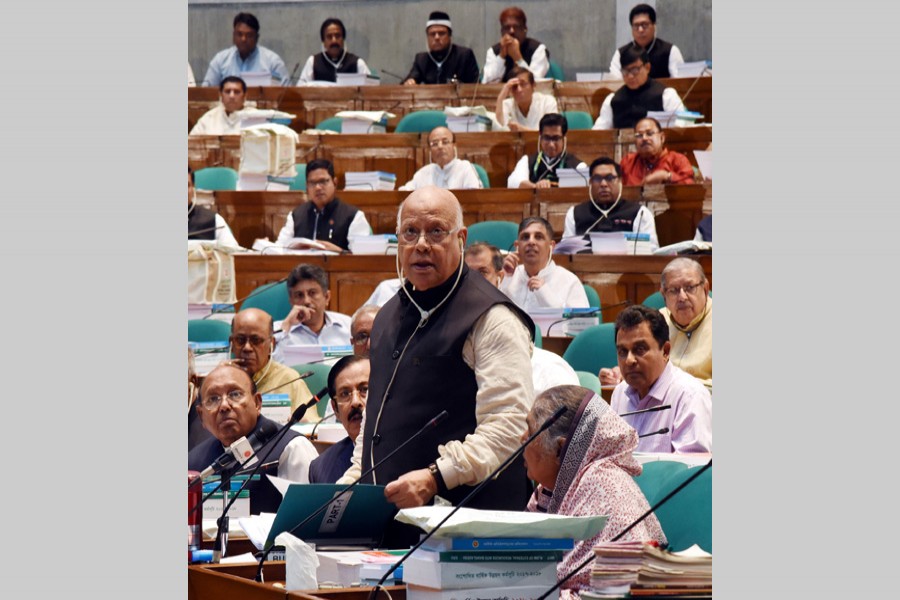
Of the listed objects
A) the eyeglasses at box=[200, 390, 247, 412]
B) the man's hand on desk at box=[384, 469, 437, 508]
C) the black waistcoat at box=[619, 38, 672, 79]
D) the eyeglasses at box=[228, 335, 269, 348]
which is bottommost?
the eyeglasses at box=[200, 390, 247, 412]

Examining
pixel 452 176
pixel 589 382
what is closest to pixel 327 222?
pixel 452 176

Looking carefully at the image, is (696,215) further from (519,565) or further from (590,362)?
(519,565)

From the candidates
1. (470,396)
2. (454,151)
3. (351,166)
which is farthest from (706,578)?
(351,166)

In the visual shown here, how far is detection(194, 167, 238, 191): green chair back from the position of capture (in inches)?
326

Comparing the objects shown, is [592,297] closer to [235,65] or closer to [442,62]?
[442,62]

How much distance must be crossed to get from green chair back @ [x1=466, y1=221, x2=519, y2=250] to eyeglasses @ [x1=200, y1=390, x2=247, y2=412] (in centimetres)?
335

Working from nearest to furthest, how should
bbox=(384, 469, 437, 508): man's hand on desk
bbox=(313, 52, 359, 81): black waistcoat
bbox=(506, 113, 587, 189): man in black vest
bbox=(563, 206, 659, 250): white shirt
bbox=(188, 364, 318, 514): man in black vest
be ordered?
bbox=(384, 469, 437, 508): man's hand on desk, bbox=(188, 364, 318, 514): man in black vest, bbox=(563, 206, 659, 250): white shirt, bbox=(506, 113, 587, 189): man in black vest, bbox=(313, 52, 359, 81): black waistcoat

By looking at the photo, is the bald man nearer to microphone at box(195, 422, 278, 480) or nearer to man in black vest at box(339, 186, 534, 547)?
microphone at box(195, 422, 278, 480)

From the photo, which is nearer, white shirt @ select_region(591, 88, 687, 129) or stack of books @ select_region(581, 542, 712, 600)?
stack of books @ select_region(581, 542, 712, 600)

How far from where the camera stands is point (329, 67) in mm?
10336

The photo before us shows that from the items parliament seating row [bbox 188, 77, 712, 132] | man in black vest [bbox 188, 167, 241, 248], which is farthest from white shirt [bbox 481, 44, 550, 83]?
man in black vest [bbox 188, 167, 241, 248]

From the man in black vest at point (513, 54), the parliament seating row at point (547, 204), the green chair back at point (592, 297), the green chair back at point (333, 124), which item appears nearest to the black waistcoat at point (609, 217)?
the parliament seating row at point (547, 204)

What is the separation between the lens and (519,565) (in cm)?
181

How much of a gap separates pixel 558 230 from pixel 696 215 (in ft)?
2.58
